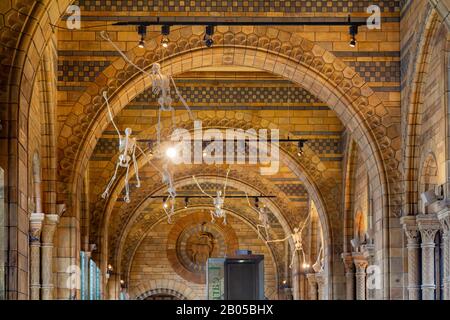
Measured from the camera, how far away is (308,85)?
733 inches

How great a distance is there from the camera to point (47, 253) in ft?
57.7

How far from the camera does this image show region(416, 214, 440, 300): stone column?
16.5 m

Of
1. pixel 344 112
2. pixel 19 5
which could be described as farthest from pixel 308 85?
pixel 19 5

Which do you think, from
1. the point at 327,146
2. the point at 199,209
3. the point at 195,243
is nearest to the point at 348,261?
the point at 327,146

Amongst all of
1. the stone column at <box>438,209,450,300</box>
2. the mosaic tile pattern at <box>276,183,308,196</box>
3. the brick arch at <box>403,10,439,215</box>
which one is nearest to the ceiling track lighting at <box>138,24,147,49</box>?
the brick arch at <box>403,10,439,215</box>

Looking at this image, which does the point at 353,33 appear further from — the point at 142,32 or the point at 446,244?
the point at 446,244

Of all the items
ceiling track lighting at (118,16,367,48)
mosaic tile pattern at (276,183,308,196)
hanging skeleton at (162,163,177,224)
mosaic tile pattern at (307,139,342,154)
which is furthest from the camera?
mosaic tile pattern at (276,183,308,196)

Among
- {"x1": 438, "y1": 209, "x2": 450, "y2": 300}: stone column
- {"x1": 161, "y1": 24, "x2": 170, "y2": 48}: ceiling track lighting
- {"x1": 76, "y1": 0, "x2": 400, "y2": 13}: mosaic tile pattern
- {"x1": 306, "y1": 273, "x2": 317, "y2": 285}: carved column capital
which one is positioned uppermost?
{"x1": 76, "y1": 0, "x2": 400, "y2": 13}: mosaic tile pattern

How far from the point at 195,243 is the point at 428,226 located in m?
21.9

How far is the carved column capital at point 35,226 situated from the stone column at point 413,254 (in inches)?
230

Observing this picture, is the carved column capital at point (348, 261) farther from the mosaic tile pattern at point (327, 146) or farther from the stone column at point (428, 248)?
the stone column at point (428, 248)

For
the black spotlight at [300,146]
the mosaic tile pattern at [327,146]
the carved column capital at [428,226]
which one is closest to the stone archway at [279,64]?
the carved column capital at [428,226]

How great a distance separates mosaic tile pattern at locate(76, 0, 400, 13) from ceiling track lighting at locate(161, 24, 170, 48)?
0.47 meters

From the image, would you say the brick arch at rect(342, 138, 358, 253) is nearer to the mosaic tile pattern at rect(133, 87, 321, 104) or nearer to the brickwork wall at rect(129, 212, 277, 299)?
the mosaic tile pattern at rect(133, 87, 321, 104)
